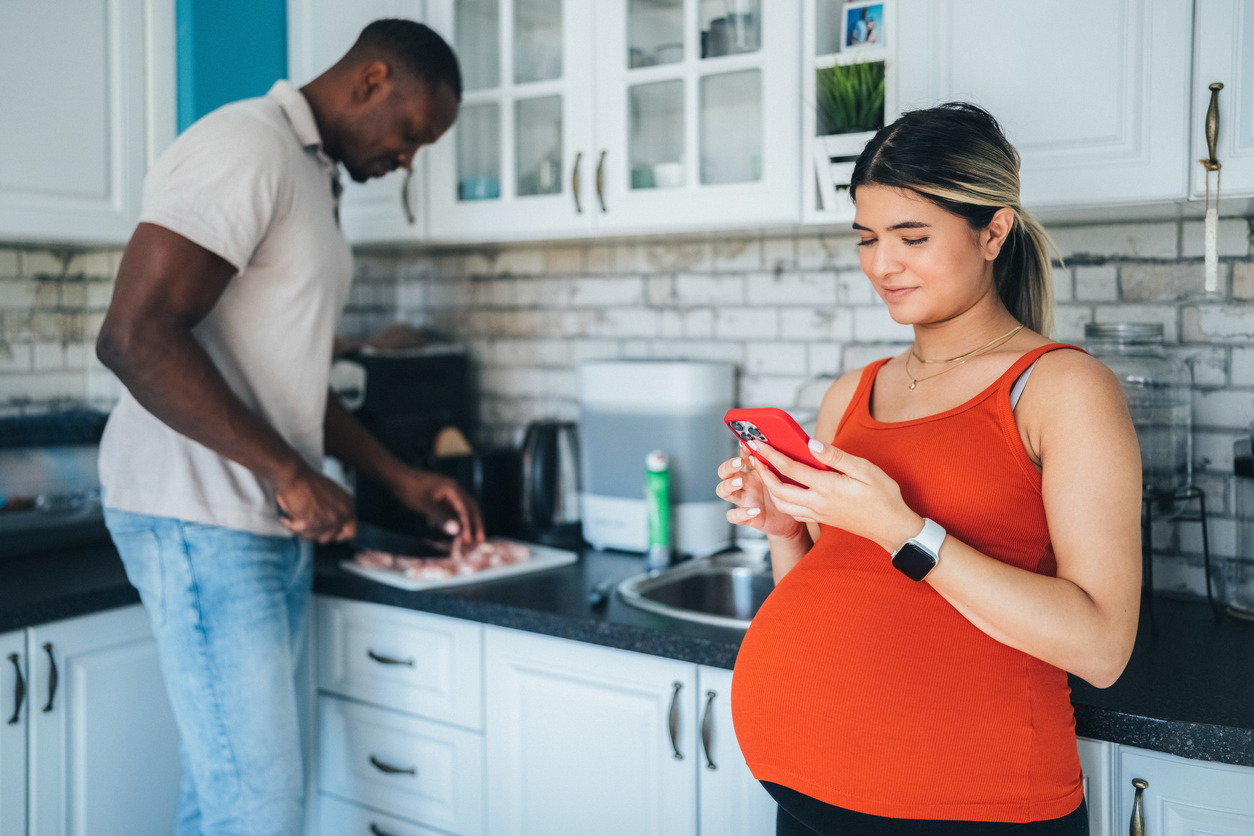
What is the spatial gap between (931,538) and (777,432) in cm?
19

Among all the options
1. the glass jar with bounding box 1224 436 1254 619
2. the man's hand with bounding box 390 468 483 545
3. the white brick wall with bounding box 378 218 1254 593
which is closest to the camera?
the glass jar with bounding box 1224 436 1254 619

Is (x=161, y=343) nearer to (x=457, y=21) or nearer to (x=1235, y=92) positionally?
(x=457, y=21)

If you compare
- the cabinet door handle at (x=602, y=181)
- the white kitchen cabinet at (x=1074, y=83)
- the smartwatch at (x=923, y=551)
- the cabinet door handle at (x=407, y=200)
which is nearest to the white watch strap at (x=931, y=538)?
the smartwatch at (x=923, y=551)

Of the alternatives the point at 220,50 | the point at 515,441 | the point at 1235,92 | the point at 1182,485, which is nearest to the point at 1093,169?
the point at 1235,92

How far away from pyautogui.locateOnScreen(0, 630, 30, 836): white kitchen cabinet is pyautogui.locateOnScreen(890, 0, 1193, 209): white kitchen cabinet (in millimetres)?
1747

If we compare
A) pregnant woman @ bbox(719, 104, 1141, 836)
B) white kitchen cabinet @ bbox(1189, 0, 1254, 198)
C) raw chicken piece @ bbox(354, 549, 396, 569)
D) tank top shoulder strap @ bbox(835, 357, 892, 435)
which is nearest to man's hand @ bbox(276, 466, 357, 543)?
raw chicken piece @ bbox(354, 549, 396, 569)

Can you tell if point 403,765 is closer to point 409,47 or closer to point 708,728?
point 708,728

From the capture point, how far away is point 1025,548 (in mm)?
1070

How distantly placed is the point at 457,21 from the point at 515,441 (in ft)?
3.37

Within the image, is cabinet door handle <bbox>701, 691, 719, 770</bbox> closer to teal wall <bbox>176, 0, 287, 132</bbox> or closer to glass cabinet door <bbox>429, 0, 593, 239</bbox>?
glass cabinet door <bbox>429, 0, 593, 239</bbox>

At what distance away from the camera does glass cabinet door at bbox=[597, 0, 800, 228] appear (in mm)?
1751

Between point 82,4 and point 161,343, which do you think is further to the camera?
point 82,4

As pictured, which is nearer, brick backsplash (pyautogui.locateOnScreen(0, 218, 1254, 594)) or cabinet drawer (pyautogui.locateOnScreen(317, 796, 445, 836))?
brick backsplash (pyautogui.locateOnScreen(0, 218, 1254, 594))

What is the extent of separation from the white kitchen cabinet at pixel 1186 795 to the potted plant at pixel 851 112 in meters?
0.97
